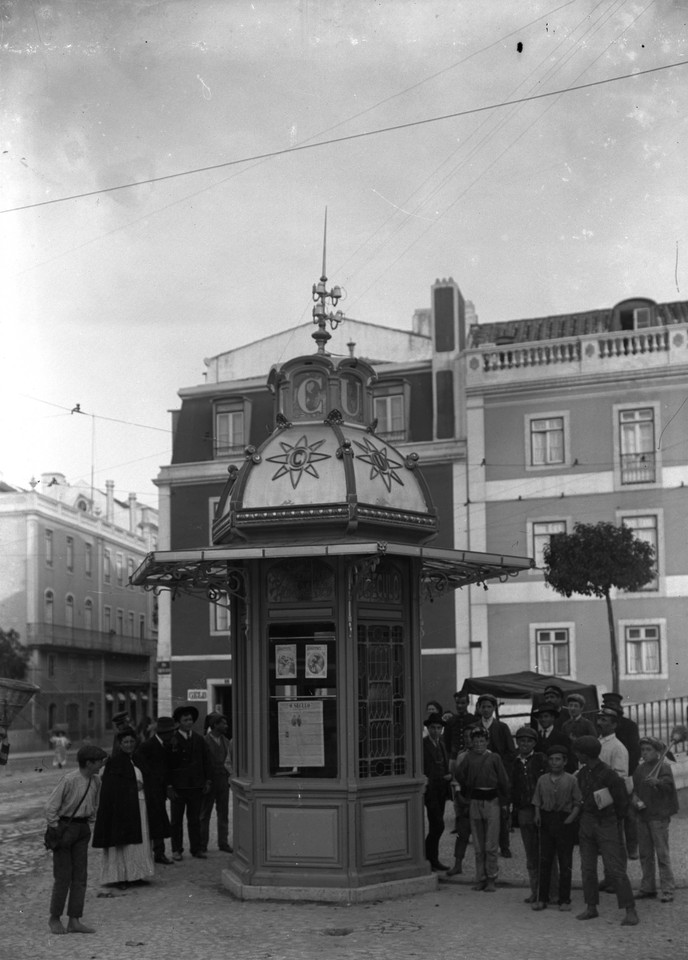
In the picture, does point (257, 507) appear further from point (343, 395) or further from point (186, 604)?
point (186, 604)

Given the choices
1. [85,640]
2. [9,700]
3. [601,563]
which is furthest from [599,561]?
[85,640]

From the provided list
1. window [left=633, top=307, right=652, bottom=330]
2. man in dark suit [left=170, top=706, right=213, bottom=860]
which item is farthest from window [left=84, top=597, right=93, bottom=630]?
man in dark suit [left=170, top=706, right=213, bottom=860]

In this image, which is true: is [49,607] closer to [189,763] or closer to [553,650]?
[553,650]

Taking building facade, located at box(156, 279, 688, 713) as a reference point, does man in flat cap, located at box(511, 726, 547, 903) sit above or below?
below

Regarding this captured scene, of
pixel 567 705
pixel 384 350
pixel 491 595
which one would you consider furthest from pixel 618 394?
pixel 567 705

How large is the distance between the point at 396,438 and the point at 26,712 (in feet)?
85.0

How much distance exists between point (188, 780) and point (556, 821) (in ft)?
16.7

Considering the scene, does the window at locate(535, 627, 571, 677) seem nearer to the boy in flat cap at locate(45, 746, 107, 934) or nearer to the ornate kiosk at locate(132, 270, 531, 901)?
the ornate kiosk at locate(132, 270, 531, 901)

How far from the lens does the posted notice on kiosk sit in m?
11.3

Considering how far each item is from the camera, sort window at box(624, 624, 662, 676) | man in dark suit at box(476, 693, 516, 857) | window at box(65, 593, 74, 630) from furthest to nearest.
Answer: window at box(65, 593, 74, 630), window at box(624, 624, 662, 676), man in dark suit at box(476, 693, 516, 857)

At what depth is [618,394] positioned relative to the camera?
108ft

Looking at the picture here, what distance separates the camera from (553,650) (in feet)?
109

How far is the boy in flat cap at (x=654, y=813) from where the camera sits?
35.4ft

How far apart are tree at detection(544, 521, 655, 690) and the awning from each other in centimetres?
1329
